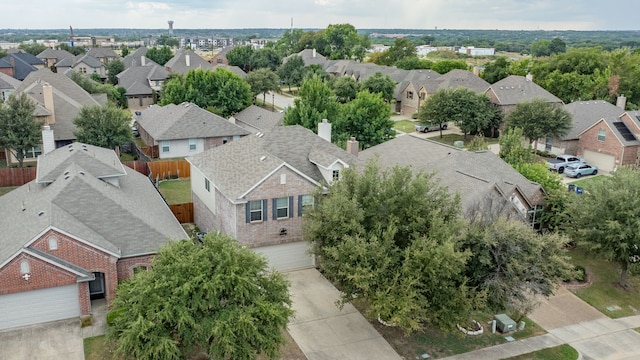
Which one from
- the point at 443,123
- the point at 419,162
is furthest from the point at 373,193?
the point at 443,123

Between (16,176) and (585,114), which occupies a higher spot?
(585,114)

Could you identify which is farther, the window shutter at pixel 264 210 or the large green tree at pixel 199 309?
the window shutter at pixel 264 210

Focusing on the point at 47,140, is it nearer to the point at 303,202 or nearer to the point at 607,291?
the point at 303,202

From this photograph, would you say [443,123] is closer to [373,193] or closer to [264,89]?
[264,89]

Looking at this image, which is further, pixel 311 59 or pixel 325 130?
pixel 311 59

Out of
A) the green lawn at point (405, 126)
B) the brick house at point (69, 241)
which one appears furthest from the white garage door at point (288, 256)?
the green lawn at point (405, 126)

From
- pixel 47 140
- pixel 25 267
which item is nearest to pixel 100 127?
pixel 47 140

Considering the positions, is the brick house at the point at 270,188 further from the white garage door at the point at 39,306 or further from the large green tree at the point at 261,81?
the large green tree at the point at 261,81
